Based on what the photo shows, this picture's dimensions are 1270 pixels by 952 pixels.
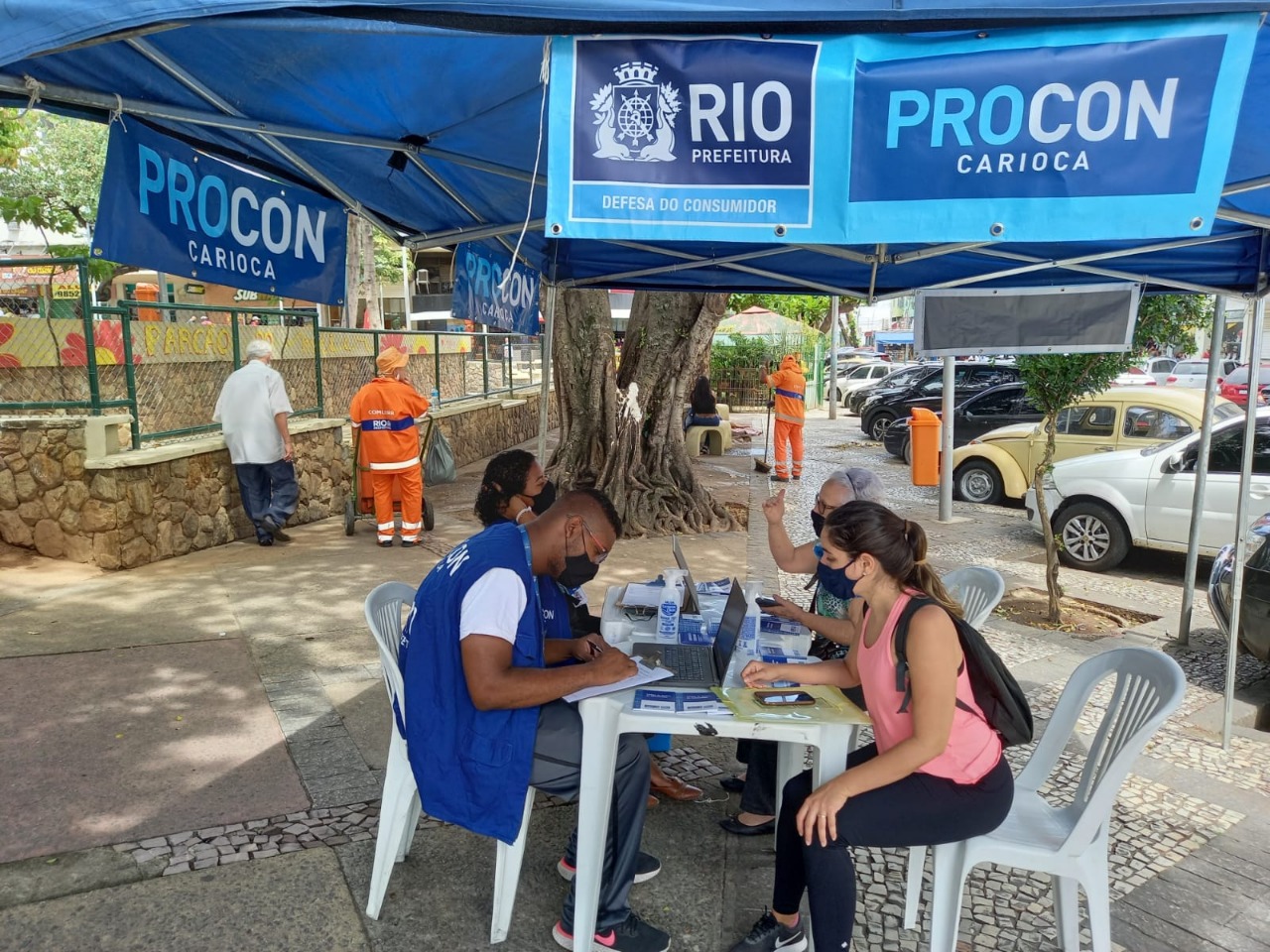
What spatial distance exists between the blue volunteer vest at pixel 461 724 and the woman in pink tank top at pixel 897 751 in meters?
0.87

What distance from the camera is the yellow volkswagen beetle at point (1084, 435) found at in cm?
1024

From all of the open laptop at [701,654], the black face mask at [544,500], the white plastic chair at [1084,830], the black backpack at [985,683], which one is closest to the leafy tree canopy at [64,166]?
the black face mask at [544,500]

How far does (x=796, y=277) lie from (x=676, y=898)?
12.2 feet

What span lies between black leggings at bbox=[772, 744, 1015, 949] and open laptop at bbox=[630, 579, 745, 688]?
0.63 metres

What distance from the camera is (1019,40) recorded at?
2.18 meters

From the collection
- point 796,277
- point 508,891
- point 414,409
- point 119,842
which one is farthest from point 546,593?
point 414,409

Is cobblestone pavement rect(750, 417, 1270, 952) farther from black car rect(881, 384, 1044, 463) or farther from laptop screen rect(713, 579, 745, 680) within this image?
black car rect(881, 384, 1044, 463)

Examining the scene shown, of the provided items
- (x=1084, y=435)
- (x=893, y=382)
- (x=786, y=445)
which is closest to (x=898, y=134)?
(x=1084, y=435)

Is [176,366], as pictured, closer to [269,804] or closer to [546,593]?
[269,804]

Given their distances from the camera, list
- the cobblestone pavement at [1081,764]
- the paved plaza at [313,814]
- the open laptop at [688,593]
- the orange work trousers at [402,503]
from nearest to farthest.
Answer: the paved plaza at [313,814] < the cobblestone pavement at [1081,764] < the open laptop at [688,593] < the orange work trousers at [402,503]

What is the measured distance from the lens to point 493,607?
105 inches

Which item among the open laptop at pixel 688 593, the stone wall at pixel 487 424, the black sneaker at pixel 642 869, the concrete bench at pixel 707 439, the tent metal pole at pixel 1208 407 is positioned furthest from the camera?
the concrete bench at pixel 707 439

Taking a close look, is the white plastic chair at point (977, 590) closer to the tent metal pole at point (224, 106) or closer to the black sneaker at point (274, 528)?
the tent metal pole at point (224, 106)

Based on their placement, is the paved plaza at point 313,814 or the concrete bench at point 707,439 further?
the concrete bench at point 707,439
